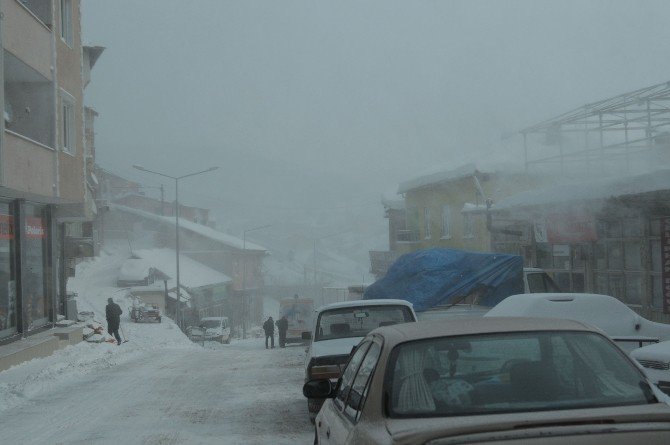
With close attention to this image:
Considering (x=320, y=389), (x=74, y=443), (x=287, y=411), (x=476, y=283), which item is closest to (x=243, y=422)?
(x=287, y=411)

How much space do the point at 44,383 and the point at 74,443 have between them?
623cm

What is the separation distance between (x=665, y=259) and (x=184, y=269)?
4956 centimetres

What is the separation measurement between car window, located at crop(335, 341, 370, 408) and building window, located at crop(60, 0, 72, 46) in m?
18.2

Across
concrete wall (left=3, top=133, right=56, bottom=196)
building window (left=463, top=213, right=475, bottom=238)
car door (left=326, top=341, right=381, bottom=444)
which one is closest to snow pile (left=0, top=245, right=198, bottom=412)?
concrete wall (left=3, top=133, right=56, bottom=196)

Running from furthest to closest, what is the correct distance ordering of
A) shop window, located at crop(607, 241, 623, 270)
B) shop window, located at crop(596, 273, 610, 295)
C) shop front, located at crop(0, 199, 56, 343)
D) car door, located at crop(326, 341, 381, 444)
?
shop front, located at crop(0, 199, 56, 343)
shop window, located at crop(596, 273, 610, 295)
shop window, located at crop(607, 241, 623, 270)
car door, located at crop(326, 341, 381, 444)

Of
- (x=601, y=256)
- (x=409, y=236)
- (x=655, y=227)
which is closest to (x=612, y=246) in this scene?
(x=601, y=256)

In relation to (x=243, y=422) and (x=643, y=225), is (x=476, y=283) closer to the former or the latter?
(x=643, y=225)

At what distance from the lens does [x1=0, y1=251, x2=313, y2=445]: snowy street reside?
9.20 m

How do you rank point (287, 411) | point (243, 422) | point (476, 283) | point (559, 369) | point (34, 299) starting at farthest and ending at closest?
1. point (34, 299)
2. point (476, 283)
3. point (287, 411)
4. point (243, 422)
5. point (559, 369)

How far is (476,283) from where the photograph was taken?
688 inches

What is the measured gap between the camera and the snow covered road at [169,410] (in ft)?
29.8

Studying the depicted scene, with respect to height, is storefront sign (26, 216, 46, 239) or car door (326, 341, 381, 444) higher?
storefront sign (26, 216, 46, 239)

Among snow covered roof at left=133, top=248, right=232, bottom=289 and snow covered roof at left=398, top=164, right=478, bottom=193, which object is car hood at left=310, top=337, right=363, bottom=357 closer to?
snow covered roof at left=398, top=164, right=478, bottom=193

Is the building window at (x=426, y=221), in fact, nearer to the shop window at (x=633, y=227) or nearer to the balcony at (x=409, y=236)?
the balcony at (x=409, y=236)
